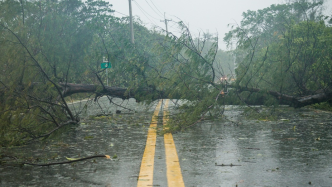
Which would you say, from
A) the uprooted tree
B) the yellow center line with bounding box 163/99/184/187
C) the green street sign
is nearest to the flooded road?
the yellow center line with bounding box 163/99/184/187

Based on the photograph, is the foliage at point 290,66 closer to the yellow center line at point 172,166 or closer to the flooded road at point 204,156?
the flooded road at point 204,156

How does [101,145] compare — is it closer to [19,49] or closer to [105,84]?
[19,49]

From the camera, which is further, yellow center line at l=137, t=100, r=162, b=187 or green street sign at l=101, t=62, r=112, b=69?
green street sign at l=101, t=62, r=112, b=69

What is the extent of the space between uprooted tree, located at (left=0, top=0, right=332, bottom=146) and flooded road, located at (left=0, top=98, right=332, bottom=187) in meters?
0.62

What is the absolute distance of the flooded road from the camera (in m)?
4.19

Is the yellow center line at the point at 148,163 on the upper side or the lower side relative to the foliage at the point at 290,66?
lower

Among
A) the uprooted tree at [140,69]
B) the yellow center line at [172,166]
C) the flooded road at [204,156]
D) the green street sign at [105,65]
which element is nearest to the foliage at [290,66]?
the uprooted tree at [140,69]

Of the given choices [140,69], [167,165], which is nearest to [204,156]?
[167,165]

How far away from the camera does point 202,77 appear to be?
917 centimetres

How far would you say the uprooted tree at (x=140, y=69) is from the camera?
24.5 feet

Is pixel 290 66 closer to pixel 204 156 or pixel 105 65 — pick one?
pixel 105 65

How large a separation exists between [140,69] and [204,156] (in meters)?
4.87

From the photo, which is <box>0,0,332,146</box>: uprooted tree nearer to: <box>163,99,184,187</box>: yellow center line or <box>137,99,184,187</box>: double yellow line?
<box>137,99,184,187</box>: double yellow line

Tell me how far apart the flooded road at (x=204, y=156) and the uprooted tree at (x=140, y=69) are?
2.05 feet
